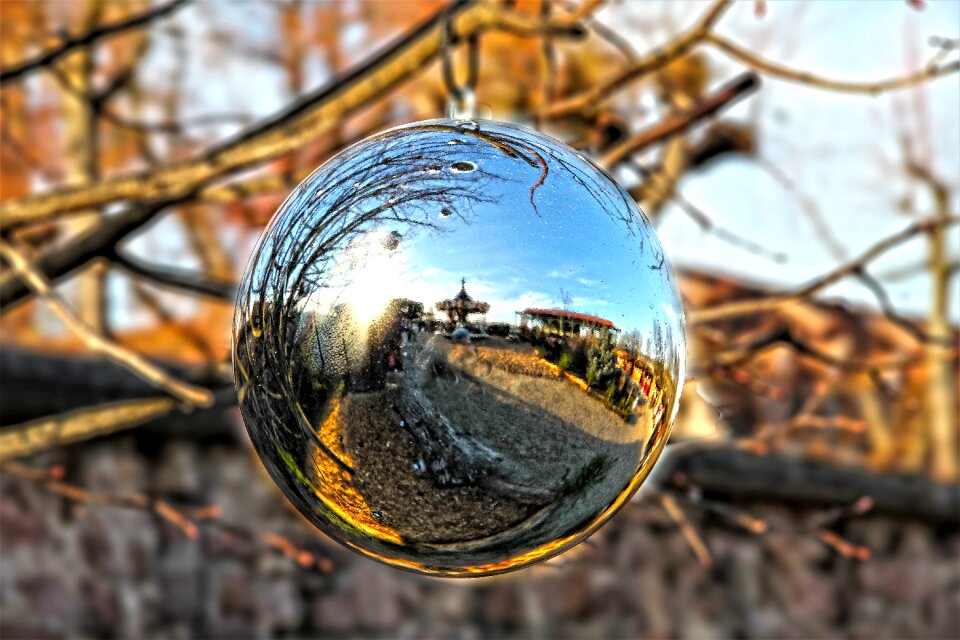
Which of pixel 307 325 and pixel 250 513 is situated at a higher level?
pixel 307 325

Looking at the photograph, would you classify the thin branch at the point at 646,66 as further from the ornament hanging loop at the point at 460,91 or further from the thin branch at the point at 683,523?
the thin branch at the point at 683,523

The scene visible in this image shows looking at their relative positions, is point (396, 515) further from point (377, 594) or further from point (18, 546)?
point (377, 594)

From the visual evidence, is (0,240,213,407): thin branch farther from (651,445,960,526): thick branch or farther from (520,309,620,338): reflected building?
(651,445,960,526): thick branch

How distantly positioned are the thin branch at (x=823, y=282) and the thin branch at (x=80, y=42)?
4.42 ft

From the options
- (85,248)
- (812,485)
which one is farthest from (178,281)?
(812,485)

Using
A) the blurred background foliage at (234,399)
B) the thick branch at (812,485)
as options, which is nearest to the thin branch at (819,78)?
the blurred background foliage at (234,399)

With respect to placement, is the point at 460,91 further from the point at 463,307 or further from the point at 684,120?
the point at 684,120

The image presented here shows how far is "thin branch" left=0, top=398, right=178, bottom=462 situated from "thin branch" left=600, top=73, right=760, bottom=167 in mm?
1019

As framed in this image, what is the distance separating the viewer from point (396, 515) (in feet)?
3.95

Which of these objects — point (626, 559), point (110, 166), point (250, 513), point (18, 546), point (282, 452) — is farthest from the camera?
point (110, 166)

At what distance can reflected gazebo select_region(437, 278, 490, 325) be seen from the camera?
1.09m

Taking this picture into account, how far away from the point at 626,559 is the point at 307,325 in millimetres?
4075

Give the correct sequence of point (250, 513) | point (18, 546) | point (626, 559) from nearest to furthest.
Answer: point (18, 546), point (250, 513), point (626, 559)

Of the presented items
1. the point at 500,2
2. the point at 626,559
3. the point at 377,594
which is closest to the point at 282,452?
the point at 500,2
